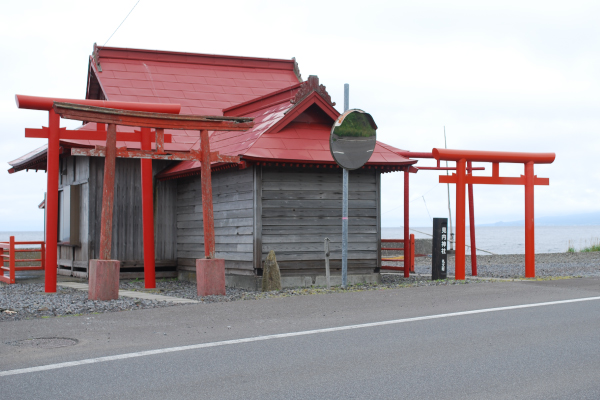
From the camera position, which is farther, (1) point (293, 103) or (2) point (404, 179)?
(2) point (404, 179)

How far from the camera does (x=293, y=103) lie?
47.1 feet

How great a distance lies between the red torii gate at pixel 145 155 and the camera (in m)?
10.6

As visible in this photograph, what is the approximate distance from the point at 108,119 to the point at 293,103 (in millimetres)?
4767

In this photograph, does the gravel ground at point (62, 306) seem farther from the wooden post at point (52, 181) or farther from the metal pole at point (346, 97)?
the metal pole at point (346, 97)

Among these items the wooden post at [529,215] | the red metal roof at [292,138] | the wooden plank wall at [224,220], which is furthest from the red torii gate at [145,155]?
the wooden post at [529,215]

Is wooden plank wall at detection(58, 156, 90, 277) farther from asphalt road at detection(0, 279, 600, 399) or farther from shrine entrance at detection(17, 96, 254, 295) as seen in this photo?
asphalt road at detection(0, 279, 600, 399)

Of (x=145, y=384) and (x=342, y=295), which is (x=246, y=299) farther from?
(x=145, y=384)

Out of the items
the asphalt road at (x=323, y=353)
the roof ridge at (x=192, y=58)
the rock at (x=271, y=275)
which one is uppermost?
the roof ridge at (x=192, y=58)

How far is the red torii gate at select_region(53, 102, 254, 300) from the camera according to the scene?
10.6 m

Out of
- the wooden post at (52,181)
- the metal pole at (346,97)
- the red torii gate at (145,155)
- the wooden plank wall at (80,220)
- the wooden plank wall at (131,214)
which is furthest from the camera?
the wooden plank wall at (80,220)

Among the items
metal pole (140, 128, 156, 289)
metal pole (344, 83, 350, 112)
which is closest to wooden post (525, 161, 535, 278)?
metal pole (344, 83, 350, 112)

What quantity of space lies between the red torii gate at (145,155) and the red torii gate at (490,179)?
5039mm

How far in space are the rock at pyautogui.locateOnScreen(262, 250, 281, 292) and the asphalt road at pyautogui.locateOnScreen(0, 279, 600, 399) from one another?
3.57m

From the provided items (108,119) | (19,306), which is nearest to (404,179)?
(108,119)
